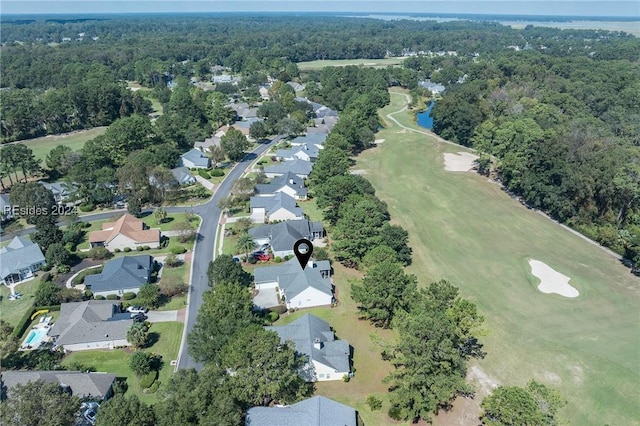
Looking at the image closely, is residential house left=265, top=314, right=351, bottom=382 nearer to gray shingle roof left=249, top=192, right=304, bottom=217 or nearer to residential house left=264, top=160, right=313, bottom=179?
gray shingle roof left=249, top=192, right=304, bottom=217

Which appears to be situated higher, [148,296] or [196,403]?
[196,403]

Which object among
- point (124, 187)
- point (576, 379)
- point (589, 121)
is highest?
point (589, 121)

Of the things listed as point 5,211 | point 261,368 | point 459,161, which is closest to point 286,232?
point 261,368

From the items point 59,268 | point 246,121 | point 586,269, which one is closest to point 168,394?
point 59,268

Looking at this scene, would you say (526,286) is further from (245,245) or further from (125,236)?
(125,236)

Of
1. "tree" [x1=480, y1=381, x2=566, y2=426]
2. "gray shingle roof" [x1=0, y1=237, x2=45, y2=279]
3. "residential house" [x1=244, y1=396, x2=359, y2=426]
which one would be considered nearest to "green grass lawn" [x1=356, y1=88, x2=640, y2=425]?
"tree" [x1=480, y1=381, x2=566, y2=426]

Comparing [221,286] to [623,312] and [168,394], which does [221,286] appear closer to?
[168,394]

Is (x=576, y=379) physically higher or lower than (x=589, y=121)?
lower
